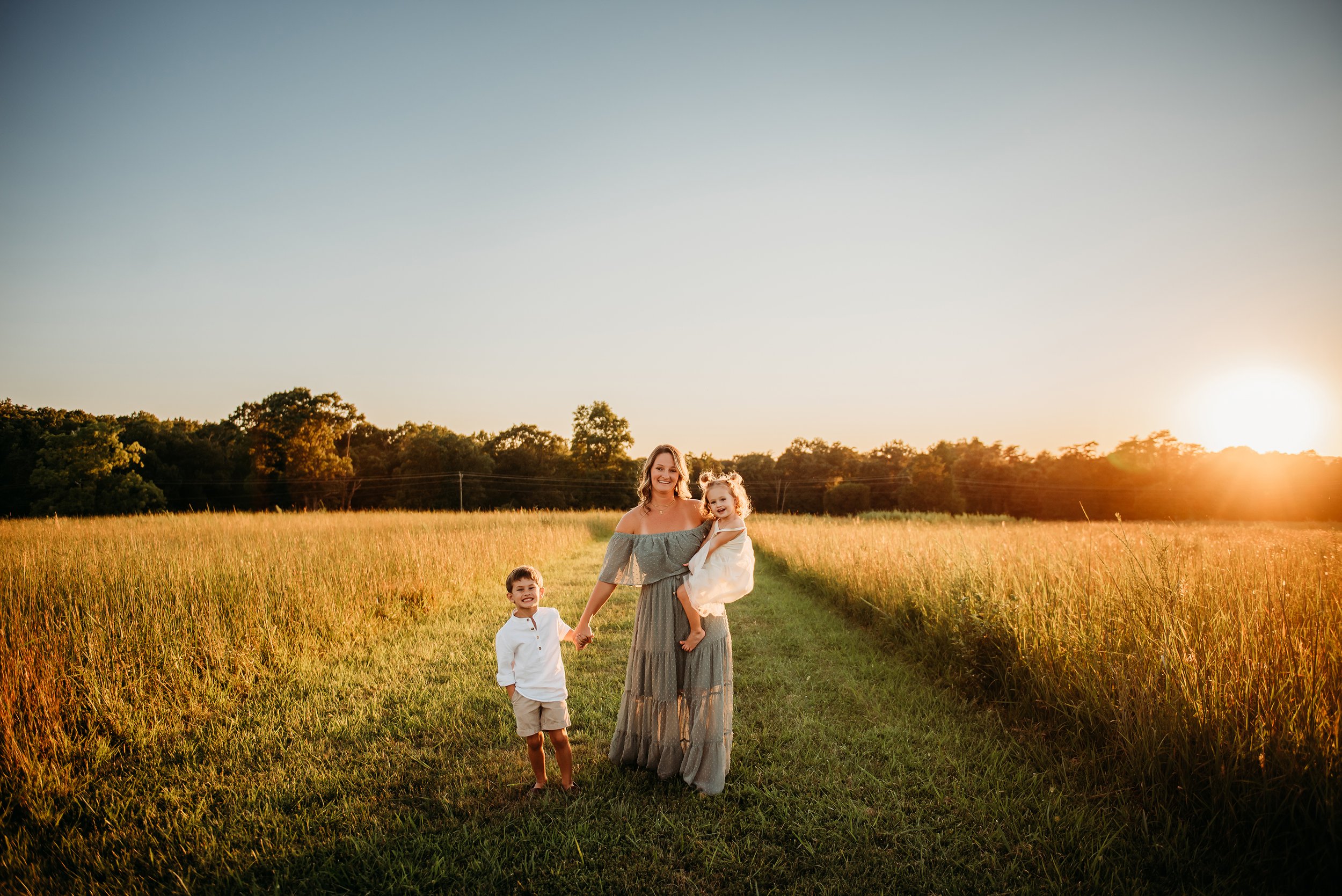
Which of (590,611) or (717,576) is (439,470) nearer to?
(590,611)

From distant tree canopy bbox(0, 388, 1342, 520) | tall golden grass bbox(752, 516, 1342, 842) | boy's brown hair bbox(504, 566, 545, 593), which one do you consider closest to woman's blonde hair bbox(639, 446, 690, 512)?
boy's brown hair bbox(504, 566, 545, 593)

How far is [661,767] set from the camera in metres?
3.42

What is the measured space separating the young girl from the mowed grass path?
1.13m

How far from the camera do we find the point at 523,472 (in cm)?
5594

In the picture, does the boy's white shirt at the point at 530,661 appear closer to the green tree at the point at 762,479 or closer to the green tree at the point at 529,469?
the green tree at the point at 529,469

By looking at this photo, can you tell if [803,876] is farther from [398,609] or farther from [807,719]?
[398,609]

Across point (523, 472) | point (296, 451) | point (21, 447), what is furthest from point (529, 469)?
point (21, 447)

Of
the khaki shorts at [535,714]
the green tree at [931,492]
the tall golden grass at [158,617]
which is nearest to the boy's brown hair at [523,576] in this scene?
the khaki shorts at [535,714]

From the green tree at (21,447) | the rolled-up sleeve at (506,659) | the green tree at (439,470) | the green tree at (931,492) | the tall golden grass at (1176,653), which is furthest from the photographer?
the green tree at (931,492)

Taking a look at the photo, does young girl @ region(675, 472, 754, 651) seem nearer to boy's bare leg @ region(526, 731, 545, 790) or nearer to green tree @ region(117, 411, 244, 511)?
boy's bare leg @ region(526, 731, 545, 790)

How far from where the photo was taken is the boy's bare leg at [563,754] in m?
3.20

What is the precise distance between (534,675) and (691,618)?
40.2 inches

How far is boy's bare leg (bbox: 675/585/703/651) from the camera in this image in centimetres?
333

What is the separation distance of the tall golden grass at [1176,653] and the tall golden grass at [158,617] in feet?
22.1
